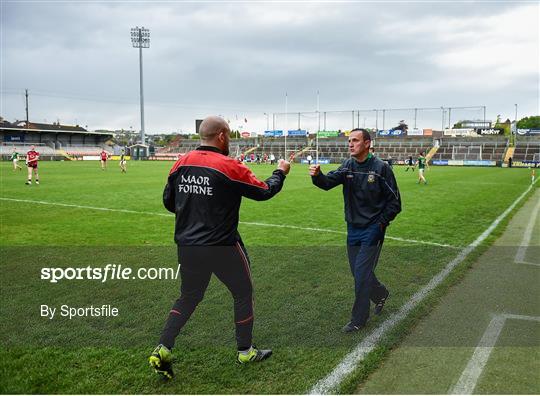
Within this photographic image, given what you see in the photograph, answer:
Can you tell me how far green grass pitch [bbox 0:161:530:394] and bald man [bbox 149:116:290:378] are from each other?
1.19 feet

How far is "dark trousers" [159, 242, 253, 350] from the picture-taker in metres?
3.66

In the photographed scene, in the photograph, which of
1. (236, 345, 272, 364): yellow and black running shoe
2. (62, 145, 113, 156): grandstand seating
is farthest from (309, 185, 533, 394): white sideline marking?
(62, 145, 113, 156): grandstand seating

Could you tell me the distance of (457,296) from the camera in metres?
5.66

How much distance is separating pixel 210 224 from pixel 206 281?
0.55 meters

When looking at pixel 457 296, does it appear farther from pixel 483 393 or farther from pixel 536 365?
pixel 483 393

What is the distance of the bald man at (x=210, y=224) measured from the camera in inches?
140

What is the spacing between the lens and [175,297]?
5.61 m

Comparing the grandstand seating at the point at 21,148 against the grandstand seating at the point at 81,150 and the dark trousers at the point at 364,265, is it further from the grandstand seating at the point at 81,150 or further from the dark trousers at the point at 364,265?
the dark trousers at the point at 364,265

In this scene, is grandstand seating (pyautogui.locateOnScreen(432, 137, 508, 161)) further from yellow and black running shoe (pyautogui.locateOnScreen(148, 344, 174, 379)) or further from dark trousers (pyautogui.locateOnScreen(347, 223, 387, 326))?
yellow and black running shoe (pyautogui.locateOnScreen(148, 344, 174, 379))

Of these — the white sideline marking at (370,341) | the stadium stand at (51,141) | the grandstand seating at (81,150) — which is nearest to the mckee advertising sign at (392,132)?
the grandstand seating at (81,150)

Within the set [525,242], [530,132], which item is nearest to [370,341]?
[525,242]

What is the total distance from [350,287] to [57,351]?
363 centimetres

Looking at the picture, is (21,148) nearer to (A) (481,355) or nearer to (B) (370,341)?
(B) (370,341)

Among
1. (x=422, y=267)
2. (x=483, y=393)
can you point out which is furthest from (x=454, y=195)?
(x=483, y=393)
